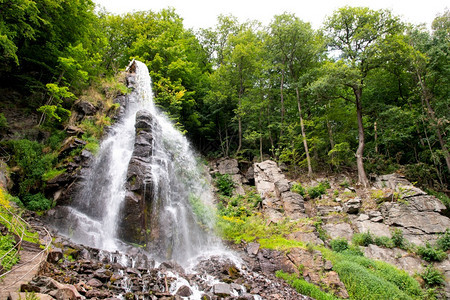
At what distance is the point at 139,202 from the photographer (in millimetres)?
9062

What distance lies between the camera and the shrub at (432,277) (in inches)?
331

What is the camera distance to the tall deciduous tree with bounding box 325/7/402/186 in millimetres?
15508

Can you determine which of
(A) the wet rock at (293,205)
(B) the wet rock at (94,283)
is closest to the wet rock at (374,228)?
(A) the wet rock at (293,205)

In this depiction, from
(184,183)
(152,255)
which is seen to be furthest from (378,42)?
(152,255)

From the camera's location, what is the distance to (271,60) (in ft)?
69.2

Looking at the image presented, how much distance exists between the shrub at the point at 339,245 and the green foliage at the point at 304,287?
3.24 meters

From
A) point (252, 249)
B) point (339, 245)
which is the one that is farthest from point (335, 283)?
point (252, 249)

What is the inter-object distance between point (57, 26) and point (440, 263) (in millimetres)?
21791

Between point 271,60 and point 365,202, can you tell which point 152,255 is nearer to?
point 365,202

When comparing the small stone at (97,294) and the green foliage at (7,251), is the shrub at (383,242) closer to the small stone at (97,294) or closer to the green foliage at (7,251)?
the small stone at (97,294)

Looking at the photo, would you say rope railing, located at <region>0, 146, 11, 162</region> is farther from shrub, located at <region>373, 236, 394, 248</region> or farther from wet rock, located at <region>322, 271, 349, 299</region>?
shrub, located at <region>373, 236, 394, 248</region>

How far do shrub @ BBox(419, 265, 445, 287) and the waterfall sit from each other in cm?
908

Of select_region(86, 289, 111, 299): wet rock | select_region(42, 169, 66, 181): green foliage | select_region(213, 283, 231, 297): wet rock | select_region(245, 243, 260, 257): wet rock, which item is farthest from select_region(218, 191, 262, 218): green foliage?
select_region(86, 289, 111, 299): wet rock

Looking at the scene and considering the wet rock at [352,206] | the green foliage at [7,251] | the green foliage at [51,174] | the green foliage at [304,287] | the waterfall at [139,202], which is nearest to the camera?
the green foliage at [7,251]
